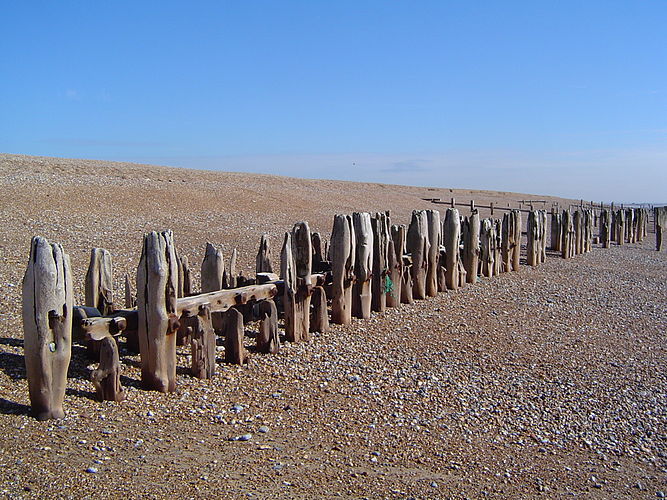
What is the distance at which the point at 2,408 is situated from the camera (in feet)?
16.6

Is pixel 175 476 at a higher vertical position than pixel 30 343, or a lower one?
lower

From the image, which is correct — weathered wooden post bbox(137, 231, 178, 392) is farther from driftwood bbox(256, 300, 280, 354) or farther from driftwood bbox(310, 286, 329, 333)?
driftwood bbox(310, 286, 329, 333)

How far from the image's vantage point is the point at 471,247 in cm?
1231

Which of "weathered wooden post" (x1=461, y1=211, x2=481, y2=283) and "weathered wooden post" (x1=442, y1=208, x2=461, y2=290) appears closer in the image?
"weathered wooden post" (x1=442, y1=208, x2=461, y2=290)

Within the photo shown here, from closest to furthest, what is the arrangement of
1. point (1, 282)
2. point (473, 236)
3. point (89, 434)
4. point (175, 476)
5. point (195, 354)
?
point (175, 476), point (89, 434), point (195, 354), point (1, 282), point (473, 236)

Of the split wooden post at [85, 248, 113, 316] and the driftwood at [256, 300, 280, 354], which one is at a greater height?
the split wooden post at [85, 248, 113, 316]

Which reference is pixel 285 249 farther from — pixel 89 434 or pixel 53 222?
pixel 53 222

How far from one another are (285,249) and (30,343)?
319cm

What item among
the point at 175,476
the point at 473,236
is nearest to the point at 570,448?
the point at 175,476

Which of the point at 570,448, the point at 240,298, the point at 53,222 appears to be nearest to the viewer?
the point at 570,448

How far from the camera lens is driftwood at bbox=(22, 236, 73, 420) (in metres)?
4.95

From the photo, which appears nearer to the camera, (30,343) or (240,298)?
(30,343)

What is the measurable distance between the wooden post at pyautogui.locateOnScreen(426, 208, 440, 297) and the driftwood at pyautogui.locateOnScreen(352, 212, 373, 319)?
193 cm

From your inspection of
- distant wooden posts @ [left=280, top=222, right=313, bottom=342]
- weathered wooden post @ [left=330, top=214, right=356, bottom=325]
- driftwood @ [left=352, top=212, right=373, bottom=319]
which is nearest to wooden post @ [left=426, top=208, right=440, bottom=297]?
driftwood @ [left=352, top=212, right=373, bottom=319]
